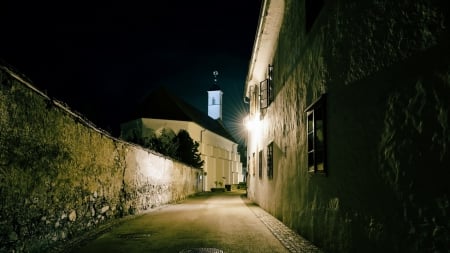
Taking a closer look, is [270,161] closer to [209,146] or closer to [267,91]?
[267,91]

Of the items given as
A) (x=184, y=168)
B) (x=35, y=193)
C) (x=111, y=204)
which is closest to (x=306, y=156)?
(x=35, y=193)

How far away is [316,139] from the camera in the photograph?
7.55 m

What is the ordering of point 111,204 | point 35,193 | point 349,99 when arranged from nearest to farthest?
point 349,99, point 35,193, point 111,204

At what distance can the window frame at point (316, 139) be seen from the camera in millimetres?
6913

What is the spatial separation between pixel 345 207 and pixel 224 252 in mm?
2332

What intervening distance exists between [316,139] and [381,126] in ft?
10.4

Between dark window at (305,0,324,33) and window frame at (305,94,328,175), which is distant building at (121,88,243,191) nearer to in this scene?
dark window at (305,0,324,33)

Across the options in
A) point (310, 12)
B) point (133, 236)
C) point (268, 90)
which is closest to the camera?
point (310, 12)

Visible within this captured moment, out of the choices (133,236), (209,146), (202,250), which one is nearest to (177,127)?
(209,146)

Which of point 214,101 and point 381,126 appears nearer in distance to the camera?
point 381,126

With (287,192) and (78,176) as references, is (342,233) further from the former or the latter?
(78,176)

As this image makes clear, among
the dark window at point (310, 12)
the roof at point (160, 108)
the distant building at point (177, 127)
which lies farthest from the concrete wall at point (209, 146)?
the dark window at point (310, 12)

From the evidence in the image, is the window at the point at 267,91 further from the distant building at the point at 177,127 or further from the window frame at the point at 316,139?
the distant building at the point at 177,127

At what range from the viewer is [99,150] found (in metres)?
10.6
